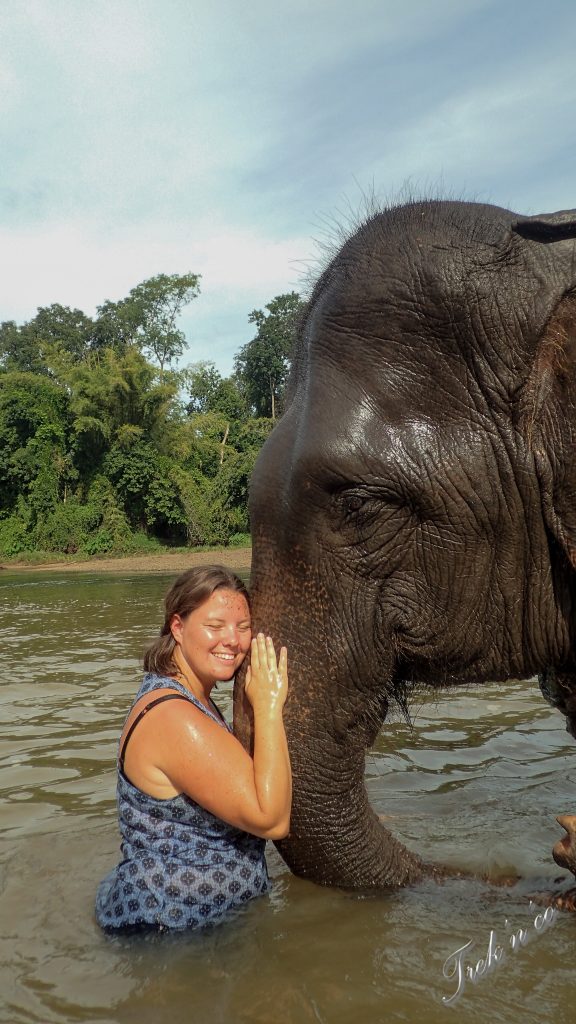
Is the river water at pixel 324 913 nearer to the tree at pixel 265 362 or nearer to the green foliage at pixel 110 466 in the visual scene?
the green foliage at pixel 110 466

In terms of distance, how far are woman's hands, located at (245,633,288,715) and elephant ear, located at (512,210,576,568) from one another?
2.84ft

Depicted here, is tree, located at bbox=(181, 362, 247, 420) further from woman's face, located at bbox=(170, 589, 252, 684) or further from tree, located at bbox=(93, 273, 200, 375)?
woman's face, located at bbox=(170, 589, 252, 684)

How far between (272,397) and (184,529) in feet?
36.6

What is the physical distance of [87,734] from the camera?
524 cm

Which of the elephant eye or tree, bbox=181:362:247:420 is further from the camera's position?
tree, bbox=181:362:247:420

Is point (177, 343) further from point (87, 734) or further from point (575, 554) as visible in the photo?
point (575, 554)

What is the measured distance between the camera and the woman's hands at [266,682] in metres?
2.40

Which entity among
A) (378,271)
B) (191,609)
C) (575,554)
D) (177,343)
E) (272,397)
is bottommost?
(191,609)

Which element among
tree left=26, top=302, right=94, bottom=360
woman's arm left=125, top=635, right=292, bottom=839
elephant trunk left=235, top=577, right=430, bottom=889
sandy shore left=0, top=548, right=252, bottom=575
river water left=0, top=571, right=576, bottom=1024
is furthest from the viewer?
tree left=26, top=302, right=94, bottom=360

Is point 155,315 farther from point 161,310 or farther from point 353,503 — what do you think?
point 353,503

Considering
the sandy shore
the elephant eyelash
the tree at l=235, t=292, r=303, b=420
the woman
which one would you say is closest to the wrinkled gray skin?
the elephant eyelash

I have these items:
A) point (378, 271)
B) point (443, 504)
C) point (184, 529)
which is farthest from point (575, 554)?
point (184, 529)

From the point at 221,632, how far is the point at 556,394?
1232mm

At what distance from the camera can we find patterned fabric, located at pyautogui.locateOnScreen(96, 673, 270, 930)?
2.62m
